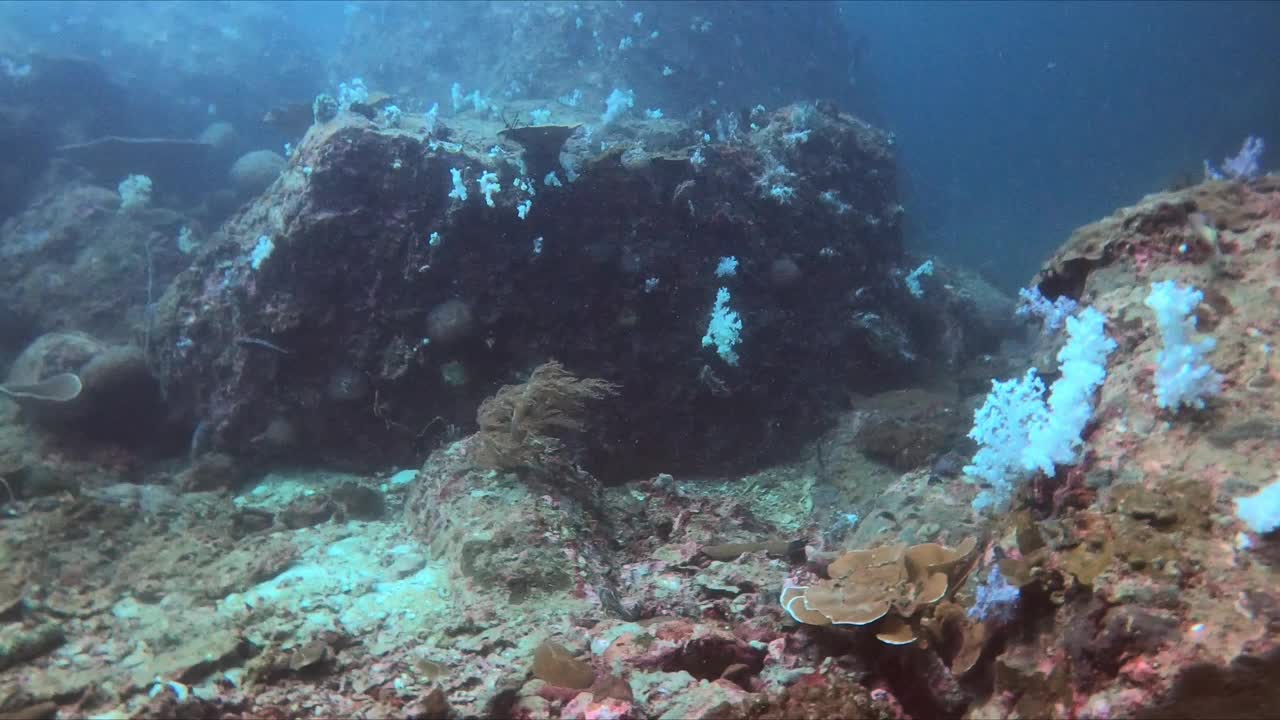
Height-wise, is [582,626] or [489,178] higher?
[489,178]

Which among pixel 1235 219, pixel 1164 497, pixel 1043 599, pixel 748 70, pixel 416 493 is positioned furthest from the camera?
pixel 748 70

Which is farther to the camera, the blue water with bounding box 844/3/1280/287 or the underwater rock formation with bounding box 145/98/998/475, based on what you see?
the blue water with bounding box 844/3/1280/287

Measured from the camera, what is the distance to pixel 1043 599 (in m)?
2.69

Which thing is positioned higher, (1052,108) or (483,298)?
(1052,108)

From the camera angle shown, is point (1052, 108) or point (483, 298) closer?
point (483, 298)

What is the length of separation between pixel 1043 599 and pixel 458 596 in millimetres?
3307

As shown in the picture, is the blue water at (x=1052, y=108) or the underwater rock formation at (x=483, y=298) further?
the blue water at (x=1052, y=108)

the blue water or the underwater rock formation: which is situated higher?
the blue water

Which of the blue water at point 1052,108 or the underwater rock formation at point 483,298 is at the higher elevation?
the blue water at point 1052,108

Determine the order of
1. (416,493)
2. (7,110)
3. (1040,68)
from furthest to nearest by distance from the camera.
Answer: (1040,68), (7,110), (416,493)

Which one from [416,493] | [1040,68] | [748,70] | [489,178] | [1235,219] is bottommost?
[416,493]

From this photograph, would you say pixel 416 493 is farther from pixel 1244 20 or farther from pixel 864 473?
pixel 1244 20

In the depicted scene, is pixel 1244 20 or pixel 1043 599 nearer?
pixel 1043 599

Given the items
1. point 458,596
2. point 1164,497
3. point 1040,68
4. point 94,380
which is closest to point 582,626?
point 458,596
